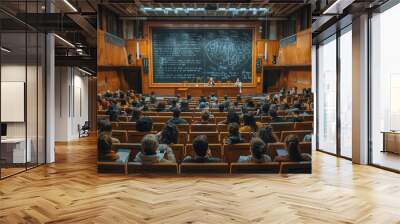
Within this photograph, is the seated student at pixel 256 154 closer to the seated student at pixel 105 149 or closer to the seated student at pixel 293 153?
the seated student at pixel 293 153

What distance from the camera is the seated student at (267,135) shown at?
6551 millimetres

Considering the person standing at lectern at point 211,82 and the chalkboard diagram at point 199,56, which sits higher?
the chalkboard diagram at point 199,56

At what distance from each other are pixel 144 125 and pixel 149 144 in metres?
0.36

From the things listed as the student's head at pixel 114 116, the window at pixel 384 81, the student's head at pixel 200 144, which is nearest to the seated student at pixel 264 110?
the student's head at pixel 200 144

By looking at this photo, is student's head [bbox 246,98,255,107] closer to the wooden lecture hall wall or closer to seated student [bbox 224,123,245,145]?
the wooden lecture hall wall

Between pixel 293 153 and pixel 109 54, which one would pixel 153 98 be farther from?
pixel 293 153

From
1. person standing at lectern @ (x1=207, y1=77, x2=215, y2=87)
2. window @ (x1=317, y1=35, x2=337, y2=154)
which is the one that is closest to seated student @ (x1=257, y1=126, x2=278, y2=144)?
person standing at lectern @ (x1=207, y1=77, x2=215, y2=87)

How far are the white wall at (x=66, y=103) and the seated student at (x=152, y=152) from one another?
900 cm

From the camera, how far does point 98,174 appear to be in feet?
21.6

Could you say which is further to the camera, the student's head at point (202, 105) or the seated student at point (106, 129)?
the student's head at point (202, 105)

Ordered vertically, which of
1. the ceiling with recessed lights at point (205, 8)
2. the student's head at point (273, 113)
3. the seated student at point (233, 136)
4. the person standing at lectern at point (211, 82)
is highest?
the ceiling with recessed lights at point (205, 8)

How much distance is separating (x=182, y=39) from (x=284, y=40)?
6.10 feet

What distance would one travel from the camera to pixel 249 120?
662cm

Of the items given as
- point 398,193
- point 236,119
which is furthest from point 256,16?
point 398,193
